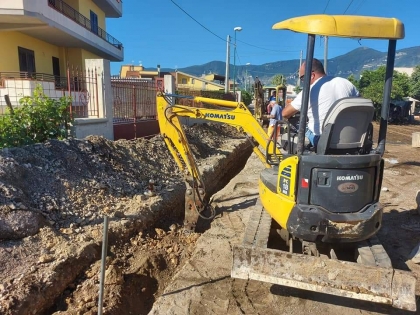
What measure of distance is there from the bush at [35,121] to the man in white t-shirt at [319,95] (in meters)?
4.70

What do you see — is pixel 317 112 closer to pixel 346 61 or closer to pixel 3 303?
pixel 3 303

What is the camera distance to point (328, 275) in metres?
2.91

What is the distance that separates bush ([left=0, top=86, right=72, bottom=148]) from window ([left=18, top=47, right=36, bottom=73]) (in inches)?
402

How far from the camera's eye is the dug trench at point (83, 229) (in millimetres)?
3480

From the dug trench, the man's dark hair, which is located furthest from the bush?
the man's dark hair

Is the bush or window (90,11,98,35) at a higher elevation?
window (90,11,98,35)

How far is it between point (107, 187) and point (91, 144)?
1.40m

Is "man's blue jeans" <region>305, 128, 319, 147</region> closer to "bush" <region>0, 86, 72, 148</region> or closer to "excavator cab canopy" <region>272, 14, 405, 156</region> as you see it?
"excavator cab canopy" <region>272, 14, 405, 156</region>

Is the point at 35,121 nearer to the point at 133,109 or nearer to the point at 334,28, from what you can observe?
the point at 133,109

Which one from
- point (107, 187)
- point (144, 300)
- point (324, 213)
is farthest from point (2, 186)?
point (324, 213)

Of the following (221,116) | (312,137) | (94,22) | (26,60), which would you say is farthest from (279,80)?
(312,137)

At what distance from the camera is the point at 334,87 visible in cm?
329

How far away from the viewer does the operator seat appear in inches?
117

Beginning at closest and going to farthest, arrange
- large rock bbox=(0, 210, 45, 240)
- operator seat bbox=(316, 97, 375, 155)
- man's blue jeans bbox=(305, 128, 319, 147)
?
1. operator seat bbox=(316, 97, 375, 155)
2. man's blue jeans bbox=(305, 128, 319, 147)
3. large rock bbox=(0, 210, 45, 240)
